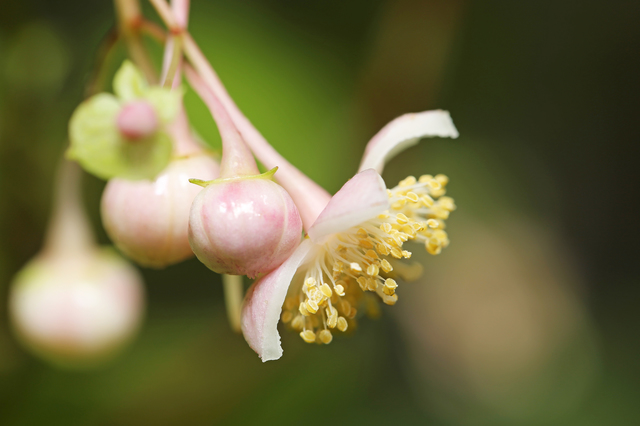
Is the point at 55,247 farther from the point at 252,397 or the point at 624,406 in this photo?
the point at 624,406

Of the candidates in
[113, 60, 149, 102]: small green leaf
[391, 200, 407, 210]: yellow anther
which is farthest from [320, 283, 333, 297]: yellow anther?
[113, 60, 149, 102]: small green leaf

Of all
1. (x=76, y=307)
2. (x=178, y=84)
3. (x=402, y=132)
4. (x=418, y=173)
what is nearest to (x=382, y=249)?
(x=402, y=132)

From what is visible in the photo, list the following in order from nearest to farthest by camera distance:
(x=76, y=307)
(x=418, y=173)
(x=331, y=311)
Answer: (x=331, y=311) < (x=76, y=307) < (x=418, y=173)

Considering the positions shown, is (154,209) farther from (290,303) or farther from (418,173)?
(418,173)

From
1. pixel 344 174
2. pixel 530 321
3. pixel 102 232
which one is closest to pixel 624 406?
pixel 530 321

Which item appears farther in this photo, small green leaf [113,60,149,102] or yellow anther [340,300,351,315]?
yellow anther [340,300,351,315]

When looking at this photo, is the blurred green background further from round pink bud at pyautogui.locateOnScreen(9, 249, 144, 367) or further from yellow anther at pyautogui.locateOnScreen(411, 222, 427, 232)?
yellow anther at pyautogui.locateOnScreen(411, 222, 427, 232)

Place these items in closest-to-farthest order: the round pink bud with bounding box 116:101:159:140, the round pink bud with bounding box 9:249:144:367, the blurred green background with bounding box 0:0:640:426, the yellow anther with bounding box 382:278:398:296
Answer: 1. the round pink bud with bounding box 116:101:159:140
2. the yellow anther with bounding box 382:278:398:296
3. the round pink bud with bounding box 9:249:144:367
4. the blurred green background with bounding box 0:0:640:426
